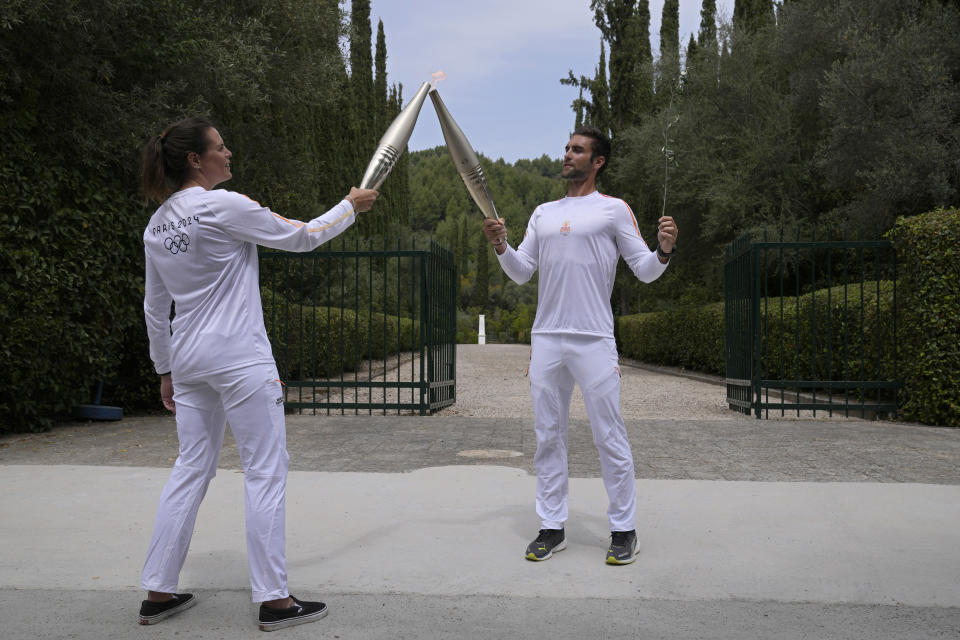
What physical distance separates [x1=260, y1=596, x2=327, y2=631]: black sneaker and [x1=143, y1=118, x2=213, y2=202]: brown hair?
171cm

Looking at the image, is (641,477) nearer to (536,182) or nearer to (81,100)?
(81,100)

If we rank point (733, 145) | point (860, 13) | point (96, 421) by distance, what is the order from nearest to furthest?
point (96, 421) < point (860, 13) < point (733, 145)

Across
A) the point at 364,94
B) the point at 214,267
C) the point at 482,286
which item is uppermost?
the point at 364,94

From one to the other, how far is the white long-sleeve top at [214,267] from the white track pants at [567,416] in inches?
52.9

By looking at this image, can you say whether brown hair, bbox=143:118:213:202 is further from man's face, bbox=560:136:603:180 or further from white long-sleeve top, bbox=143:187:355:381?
man's face, bbox=560:136:603:180

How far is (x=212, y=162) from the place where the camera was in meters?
3.13

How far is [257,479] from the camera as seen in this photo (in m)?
2.94

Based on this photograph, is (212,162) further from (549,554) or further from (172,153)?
(549,554)

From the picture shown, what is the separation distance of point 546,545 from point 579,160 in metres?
1.94

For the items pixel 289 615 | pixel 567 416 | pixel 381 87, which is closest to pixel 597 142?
pixel 567 416

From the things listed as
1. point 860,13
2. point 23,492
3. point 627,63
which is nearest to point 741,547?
point 23,492

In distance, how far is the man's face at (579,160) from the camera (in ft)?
13.0

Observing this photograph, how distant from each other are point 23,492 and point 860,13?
16175mm

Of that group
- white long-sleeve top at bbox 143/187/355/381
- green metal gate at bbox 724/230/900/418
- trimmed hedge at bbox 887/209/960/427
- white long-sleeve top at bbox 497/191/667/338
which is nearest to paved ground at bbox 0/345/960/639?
white long-sleeve top at bbox 143/187/355/381
